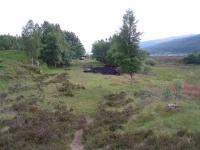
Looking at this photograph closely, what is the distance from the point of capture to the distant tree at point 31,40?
78.5 m

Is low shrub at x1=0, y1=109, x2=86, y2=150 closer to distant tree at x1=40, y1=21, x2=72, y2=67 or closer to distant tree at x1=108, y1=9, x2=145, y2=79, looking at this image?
distant tree at x1=108, y1=9, x2=145, y2=79

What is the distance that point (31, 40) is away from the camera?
78250mm

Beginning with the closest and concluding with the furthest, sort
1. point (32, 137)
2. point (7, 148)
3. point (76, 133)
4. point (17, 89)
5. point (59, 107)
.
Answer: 1. point (7, 148)
2. point (32, 137)
3. point (76, 133)
4. point (59, 107)
5. point (17, 89)

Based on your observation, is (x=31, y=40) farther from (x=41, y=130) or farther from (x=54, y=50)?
(x=41, y=130)

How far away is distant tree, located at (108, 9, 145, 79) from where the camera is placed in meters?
44.7

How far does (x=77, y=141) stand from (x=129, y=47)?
27.5 meters

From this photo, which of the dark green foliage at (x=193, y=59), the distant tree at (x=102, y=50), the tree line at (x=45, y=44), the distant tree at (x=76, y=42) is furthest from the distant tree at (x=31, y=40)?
the dark green foliage at (x=193, y=59)

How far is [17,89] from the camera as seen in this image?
137 ft

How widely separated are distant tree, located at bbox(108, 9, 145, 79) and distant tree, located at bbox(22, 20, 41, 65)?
1494 inches

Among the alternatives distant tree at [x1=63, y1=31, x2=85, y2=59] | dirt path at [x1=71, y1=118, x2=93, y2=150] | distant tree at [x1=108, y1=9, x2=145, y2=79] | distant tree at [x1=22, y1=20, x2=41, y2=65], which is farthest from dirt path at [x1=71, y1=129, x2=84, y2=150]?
distant tree at [x1=63, y1=31, x2=85, y2=59]

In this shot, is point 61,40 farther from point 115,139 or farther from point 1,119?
point 115,139

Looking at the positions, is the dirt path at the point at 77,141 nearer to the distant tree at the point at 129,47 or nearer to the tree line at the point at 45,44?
the distant tree at the point at 129,47

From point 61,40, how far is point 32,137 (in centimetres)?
7012

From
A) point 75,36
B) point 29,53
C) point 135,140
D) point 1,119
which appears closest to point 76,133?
point 135,140
